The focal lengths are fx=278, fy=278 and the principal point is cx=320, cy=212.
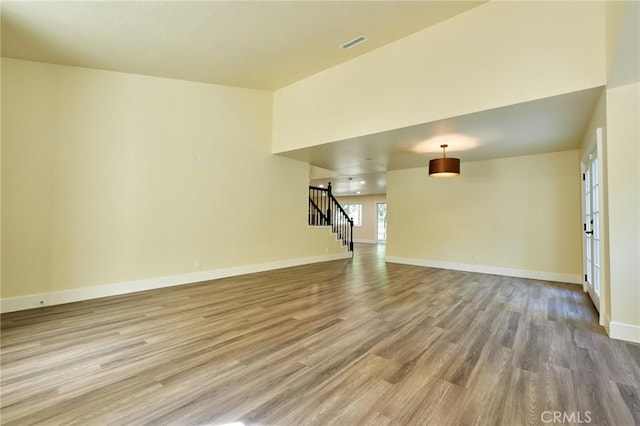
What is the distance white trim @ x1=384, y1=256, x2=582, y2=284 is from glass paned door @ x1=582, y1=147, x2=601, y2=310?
53 cm

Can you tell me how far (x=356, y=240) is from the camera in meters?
14.6

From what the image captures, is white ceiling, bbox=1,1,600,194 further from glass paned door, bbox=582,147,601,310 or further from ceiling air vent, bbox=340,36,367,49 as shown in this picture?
glass paned door, bbox=582,147,601,310

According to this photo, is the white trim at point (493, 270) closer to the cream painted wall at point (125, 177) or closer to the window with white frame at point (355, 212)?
the cream painted wall at point (125, 177)

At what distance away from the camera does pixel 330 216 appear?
802 centimetres

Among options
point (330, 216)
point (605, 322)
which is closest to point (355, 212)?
point (330, 216)

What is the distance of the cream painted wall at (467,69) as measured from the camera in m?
2.87

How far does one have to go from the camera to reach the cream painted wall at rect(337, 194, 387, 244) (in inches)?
551

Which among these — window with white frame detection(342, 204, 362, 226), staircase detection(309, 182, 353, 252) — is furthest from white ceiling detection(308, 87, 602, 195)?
window with white frame detection(342, 204, 362, 226)

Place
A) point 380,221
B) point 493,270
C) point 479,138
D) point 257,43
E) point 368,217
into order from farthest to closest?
point 368,217
point 380,221
point 493,270
point 479,138
point 257,43

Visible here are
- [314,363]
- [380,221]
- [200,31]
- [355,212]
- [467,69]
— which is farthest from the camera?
[355,212]

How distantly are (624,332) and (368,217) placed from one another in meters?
11.7

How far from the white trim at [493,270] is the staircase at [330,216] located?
5.53ft

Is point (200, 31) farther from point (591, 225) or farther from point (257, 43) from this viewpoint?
point (591, 225)

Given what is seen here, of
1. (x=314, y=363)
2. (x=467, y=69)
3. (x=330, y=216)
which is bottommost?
(x=314, y=363)
